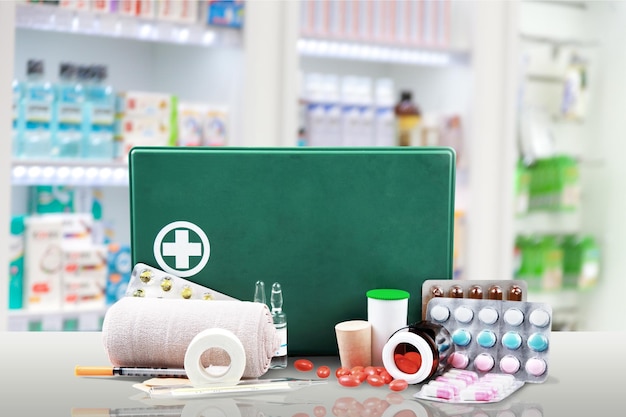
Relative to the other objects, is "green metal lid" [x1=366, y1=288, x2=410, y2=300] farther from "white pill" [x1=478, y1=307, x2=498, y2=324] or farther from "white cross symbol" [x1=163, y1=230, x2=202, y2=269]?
"white cross symbol" [x1=163, y1=230, x2=202, y2=269]

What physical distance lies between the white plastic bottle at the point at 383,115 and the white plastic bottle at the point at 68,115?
3.91 ft

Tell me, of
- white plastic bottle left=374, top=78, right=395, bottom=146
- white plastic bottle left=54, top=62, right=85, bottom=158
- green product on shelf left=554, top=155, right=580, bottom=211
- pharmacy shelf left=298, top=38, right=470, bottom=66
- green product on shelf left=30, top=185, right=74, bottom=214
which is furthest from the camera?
green product on shelf left=554, top=155, right=580, bottom=211

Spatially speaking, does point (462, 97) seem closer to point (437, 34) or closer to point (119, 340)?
point (437, 34)

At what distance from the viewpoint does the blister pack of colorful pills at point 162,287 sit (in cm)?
100

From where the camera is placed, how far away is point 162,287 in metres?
1.01

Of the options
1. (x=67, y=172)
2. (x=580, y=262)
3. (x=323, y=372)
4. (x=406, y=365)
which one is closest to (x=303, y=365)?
(x=323, y=372)

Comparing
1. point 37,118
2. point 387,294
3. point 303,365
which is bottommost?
point 303,365

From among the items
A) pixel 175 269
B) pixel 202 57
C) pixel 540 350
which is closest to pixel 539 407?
pixel 540 350

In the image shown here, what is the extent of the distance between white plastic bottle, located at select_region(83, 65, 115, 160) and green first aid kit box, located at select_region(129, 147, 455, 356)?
1612 mm

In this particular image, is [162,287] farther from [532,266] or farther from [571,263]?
[571,263]

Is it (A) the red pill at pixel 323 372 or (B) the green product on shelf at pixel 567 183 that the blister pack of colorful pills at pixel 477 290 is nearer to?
(A) the red pill at pixel 323 372

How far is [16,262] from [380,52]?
1.61 m

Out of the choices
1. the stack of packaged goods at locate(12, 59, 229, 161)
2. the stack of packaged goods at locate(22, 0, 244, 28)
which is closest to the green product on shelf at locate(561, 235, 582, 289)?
the stack of packaged goods at locate(12, 59, 229, 161)

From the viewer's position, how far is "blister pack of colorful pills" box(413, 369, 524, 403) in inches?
32.1
